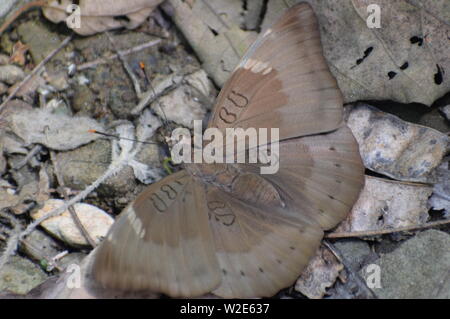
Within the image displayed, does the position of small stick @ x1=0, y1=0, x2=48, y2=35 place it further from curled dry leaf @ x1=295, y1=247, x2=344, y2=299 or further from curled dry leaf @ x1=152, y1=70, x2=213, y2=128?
curled dry leaf @ x1=295, y1=247, x2=344, y2=299

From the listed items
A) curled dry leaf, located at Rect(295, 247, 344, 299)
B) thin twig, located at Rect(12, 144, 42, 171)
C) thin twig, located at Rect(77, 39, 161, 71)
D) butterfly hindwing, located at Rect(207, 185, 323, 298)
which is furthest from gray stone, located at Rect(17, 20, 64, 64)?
curled dry leaf, located at Rect(295, 247, 344, 299)

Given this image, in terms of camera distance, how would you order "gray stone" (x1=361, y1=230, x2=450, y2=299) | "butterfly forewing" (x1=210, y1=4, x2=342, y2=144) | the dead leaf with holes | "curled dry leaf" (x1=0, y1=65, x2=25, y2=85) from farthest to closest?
1. "curled dry leaf" (x1=0, y1=65, x2=25, y2=85)
2. the dead leaf with holes
3. "butterfly forewing" (x1=210, y1=4, x2=342, y2=144)
4. "gray stone" (x1=361, y1=230, x2=450, y2=299)

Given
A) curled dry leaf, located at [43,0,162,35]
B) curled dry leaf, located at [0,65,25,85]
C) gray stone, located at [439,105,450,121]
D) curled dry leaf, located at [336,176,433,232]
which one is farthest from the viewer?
curled dry leaf, located at [0,65,25,85]

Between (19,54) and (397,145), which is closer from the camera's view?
(397,145)

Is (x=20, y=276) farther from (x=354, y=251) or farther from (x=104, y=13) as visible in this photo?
(x=354, y=251)

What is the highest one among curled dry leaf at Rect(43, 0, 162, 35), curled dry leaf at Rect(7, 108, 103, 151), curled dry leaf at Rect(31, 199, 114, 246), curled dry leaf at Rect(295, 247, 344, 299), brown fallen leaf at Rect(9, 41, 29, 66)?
curled dry leaf at Rect(43, 0, 162, 35)

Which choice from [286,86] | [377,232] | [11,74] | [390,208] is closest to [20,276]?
[11,74]

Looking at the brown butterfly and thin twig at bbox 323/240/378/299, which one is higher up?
the brown butterfly

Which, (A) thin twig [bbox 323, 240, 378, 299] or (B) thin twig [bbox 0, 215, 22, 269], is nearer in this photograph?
(A) thin twig [bbox 323, 240, 378, 299]
